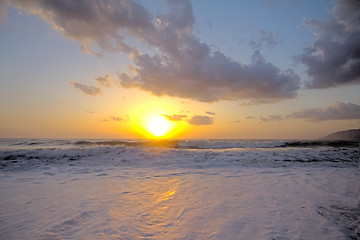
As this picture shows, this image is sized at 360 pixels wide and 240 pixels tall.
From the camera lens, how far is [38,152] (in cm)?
1305

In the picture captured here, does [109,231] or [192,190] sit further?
[192,190]

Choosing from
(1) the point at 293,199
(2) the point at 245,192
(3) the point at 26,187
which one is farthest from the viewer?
(3) the point at 26,187

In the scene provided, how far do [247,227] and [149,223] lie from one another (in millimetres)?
1563

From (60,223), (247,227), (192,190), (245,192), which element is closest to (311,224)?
(247,227)

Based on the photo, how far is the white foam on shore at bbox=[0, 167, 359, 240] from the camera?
2613mm

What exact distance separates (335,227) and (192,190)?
2.86 m

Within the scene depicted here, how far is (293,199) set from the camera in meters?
3.99

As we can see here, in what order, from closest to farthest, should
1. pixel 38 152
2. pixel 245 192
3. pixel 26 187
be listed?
pixel 245 192, pixel 26 187, pixel 38 152

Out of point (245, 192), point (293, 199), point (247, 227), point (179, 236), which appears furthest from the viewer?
point (245, 192)

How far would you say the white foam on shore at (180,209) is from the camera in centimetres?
261

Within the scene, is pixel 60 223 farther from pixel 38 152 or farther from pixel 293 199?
pixel 38 152

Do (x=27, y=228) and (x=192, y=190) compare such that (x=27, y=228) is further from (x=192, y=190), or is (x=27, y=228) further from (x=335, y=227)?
(x=335, y=227)

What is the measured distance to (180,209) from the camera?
3.43m

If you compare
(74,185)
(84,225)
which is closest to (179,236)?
(84,225)
